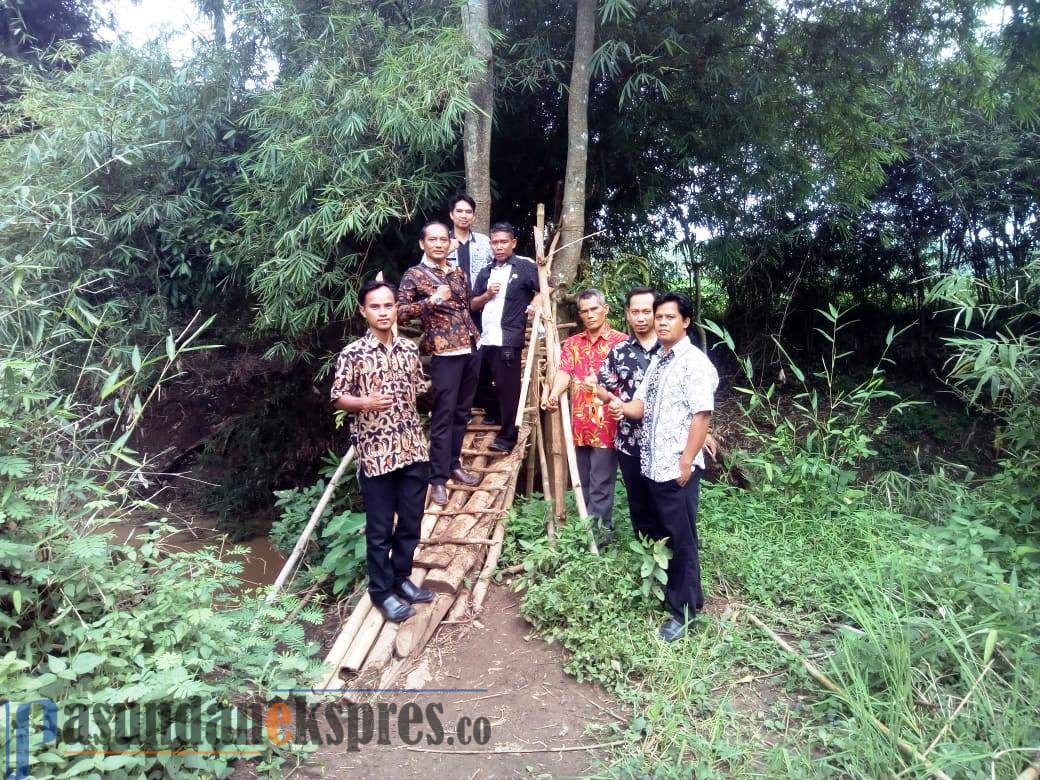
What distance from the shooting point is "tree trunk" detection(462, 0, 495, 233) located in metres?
4.40

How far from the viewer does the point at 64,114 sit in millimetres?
4719

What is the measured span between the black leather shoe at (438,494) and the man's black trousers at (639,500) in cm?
109

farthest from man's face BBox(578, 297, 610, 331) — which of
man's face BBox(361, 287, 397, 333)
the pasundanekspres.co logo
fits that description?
the pasundanekspres.co logo

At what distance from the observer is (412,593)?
9.98 ft

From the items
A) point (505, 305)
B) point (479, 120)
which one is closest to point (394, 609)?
point (505, 305)

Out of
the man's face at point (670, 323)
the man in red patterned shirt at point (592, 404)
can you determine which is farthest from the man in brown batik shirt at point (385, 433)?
the man's face at point (670, 323)

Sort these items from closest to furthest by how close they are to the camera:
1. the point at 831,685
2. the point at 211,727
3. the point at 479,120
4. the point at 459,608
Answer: the point at 211,727
the point at 831,685
the point at 459,608
the point at 479,120

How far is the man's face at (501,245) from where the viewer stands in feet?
12.9

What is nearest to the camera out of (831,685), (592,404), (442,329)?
(831,685)

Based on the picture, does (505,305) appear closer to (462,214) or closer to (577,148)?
(462,214)

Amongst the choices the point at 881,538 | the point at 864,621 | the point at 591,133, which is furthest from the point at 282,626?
the point at 591,133

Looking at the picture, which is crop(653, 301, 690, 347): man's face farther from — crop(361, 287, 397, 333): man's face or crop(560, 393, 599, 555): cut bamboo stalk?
crop(361, 287, 397, 333): man's face

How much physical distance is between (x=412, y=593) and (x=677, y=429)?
1.37 metres

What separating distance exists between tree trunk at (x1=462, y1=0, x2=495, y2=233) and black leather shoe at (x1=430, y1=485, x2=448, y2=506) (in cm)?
186
